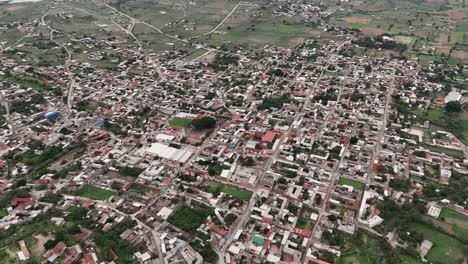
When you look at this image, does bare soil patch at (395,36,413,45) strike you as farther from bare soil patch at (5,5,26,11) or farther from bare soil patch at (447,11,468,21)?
bare soil patch at (5,5,26,11)

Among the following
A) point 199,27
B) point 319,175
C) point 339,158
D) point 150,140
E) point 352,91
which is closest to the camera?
point 319,175

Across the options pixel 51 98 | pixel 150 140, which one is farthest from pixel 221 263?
pixel 51 98

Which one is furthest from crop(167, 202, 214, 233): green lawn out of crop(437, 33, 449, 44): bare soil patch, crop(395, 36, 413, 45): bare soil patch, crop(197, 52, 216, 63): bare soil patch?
crop(437, 33, 449, 44): bare soil patch

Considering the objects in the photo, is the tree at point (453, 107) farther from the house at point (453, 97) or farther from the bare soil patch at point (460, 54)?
the bare soil patch at point (460, 54)

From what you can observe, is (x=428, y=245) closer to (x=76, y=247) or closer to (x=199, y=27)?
(x=76, y=247)

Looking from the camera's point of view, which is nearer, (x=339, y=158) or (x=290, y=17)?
(x=339, y=158)

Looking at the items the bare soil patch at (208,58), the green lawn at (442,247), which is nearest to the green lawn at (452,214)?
the green lawn at (442,247)

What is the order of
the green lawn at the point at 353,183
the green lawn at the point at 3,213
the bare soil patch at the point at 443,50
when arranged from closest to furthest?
1. the green lawn at the point at 3,213
2. the green lawn at the point at 353,183
3. the bare soil patch at the point at 443,50
